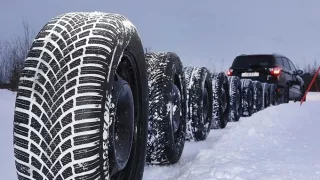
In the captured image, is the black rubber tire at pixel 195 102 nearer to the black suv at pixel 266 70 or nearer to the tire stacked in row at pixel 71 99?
the tire stacked in row at pixel 71 99

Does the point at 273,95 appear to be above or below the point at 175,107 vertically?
below

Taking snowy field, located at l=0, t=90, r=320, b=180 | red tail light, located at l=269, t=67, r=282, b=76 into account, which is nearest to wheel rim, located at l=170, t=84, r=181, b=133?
snowy field, located at l=0, t=90, r=320, b=180

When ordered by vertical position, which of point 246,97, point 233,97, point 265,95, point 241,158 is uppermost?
point 241,158

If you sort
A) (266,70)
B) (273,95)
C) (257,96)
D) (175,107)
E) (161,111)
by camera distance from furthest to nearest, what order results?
1. (266,70)
2. (273,95)
3. (257,96)
4. (175,107)
5. (161,111)

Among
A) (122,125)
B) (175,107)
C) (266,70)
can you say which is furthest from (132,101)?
(266,70)

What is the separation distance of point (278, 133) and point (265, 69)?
7482mm

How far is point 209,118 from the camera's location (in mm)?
4926

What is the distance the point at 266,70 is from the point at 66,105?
1163 cm

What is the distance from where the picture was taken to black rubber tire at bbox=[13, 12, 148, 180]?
1.54 meters

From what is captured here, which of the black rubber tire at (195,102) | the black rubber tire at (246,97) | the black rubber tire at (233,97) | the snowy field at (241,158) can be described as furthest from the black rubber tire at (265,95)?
the black rubber tire at (195,102)

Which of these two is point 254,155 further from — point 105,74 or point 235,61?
point 235,61

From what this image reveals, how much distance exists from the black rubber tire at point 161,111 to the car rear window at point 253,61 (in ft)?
33.3

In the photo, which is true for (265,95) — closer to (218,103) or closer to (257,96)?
(257,96)

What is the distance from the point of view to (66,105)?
1.55m
